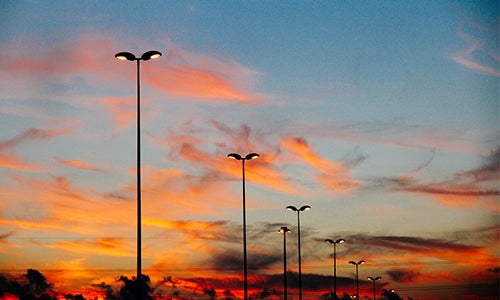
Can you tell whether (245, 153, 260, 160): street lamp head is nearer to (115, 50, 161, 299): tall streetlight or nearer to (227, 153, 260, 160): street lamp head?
(227, 153, 260, 160): street lamp head

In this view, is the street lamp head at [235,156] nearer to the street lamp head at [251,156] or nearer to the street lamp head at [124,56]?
the street lamp head at [251,156]

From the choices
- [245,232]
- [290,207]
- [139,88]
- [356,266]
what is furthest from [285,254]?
[356,266]

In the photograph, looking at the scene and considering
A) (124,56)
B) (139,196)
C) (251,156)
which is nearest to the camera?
(139,196)

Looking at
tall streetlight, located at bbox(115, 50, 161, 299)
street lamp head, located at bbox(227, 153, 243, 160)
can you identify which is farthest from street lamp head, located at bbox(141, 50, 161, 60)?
street lamp head, located at bbox(227, 153, 243, 160)

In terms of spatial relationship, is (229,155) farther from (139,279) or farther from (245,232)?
(139,279)

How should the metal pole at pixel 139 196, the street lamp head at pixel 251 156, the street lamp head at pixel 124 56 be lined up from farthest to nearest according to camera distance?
1. the street lamp head at pixel 251 156
2. the street lamp head at pixel 124 56
3. the metal pole at pixel 139 196

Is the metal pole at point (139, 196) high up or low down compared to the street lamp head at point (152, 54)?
down

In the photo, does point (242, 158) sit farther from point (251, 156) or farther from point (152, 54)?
point (152, 54)

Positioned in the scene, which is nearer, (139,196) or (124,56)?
(139,196)

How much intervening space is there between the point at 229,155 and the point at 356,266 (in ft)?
285

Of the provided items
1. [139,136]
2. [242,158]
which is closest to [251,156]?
[242,158]

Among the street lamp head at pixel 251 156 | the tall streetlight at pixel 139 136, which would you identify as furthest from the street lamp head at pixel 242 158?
the tall streetlight at pixel 139 136

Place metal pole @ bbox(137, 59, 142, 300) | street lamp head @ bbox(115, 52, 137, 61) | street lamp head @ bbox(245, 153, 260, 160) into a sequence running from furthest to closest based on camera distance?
1. street lamp head @ bbox(245, 153, 260, 160)
2. street lamp head @ bbox(115, 52, 137, 61)
3. metal pole @ bbox(137, 59, 142, 300)

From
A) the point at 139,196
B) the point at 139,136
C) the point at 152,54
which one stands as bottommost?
the point at 139,196
